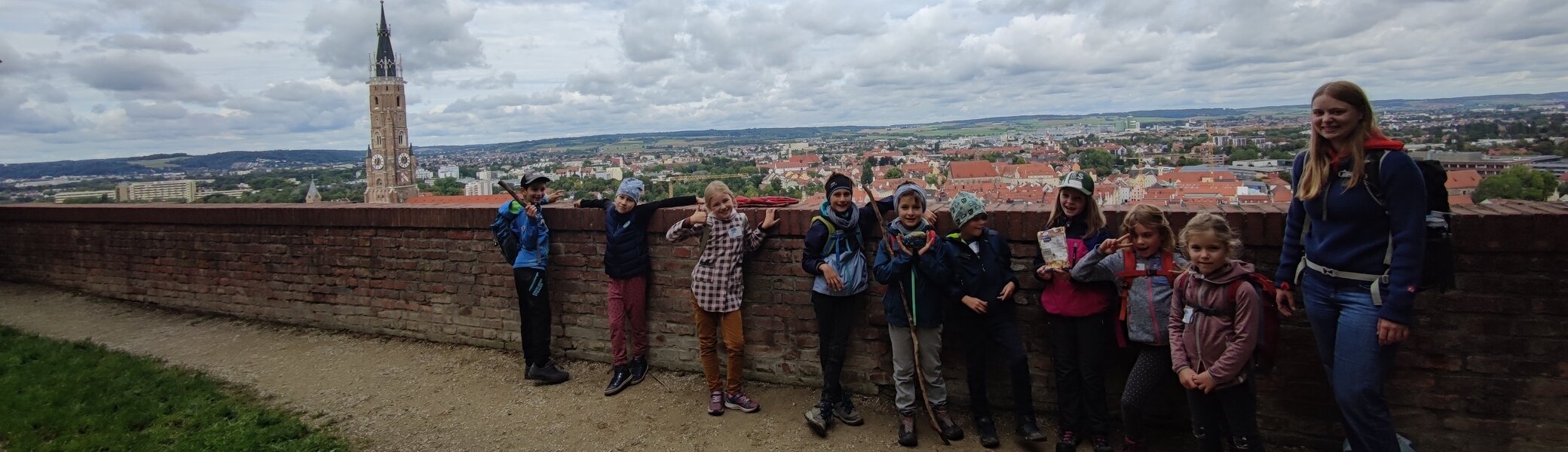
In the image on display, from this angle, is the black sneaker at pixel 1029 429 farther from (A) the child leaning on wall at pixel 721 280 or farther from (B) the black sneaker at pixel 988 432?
(A) the child leaning on wall at pixel 721 280

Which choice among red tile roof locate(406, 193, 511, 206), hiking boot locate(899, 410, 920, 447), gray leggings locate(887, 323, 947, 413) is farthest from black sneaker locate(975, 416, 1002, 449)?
red tile roof locate(406, 193, 511, 206)

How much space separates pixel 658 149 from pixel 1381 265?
149 ft

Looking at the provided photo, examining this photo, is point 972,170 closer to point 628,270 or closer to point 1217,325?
point 628,270

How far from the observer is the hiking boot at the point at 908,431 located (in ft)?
13.6

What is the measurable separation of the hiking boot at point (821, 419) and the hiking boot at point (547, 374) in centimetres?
194

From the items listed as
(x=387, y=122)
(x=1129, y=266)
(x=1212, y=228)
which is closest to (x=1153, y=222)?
(x=1129, y=266)

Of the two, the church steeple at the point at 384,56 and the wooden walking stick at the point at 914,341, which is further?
the church steeple at the point at 384,56

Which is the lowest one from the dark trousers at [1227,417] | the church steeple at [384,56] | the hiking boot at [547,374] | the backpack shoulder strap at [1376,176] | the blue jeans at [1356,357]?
the hiking boot at [547,374]

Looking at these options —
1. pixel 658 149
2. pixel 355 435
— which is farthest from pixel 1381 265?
pixel 658 149

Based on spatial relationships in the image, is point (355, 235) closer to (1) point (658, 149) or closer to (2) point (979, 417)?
(2) point (979, 417)

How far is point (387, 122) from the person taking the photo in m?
75.8

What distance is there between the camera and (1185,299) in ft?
11.0

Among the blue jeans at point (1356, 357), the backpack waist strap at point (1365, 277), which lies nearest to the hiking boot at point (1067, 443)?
the blue jeans at point (1356, 357)

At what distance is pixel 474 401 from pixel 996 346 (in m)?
3.38
